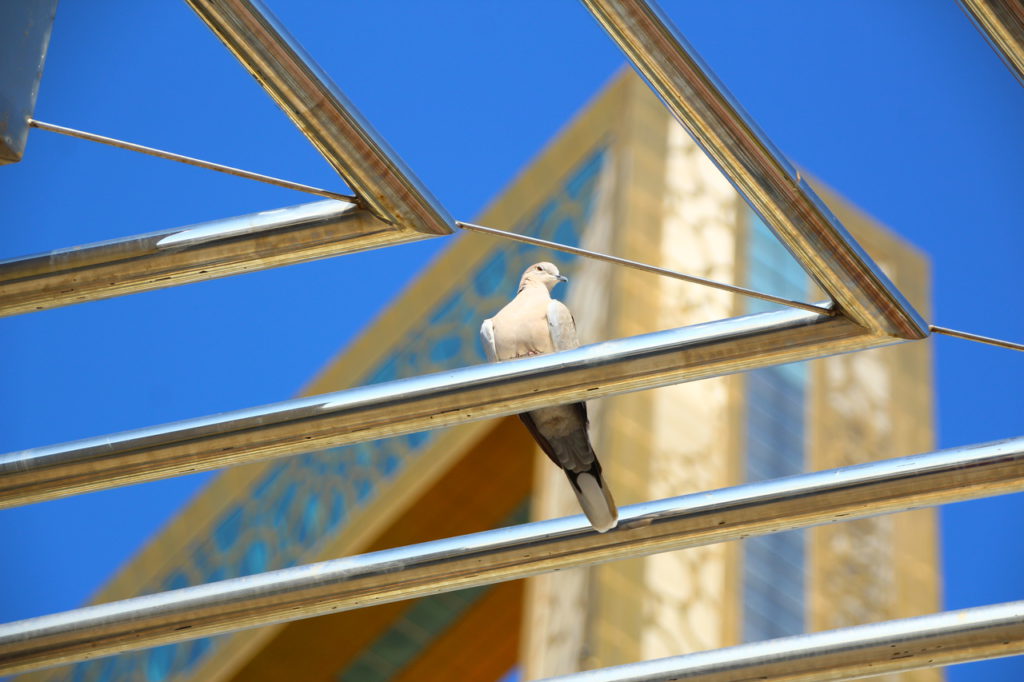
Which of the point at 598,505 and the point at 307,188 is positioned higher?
the point at 307,188

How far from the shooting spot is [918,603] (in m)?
8.39

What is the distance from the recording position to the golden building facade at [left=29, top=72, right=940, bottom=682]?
7.64m

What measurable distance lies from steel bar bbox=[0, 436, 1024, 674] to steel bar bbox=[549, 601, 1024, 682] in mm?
222

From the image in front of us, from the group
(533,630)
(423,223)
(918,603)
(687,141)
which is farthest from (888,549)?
(423,223)

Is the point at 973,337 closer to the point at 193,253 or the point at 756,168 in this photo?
the point at 756,168

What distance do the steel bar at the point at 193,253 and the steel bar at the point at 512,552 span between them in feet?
2.16

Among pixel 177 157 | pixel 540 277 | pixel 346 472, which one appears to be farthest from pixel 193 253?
pixel 346 472

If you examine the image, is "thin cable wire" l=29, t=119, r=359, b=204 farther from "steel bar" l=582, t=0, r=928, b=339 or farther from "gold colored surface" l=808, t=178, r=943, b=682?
"gold colored surface" l=808, t=178, r=943, b=682

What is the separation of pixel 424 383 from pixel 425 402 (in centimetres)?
4

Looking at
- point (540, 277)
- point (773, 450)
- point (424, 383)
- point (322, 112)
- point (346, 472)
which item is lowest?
point (424, 383)

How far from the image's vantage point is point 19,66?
8.77 ft

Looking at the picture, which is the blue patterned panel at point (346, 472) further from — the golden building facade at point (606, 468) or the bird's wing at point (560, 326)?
the bird's wing at point (560, 326)

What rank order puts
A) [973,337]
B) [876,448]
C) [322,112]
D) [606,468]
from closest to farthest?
[322,112] < [973,337] < [606,468] < [876,448]

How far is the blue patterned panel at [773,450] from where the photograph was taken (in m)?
7.65
